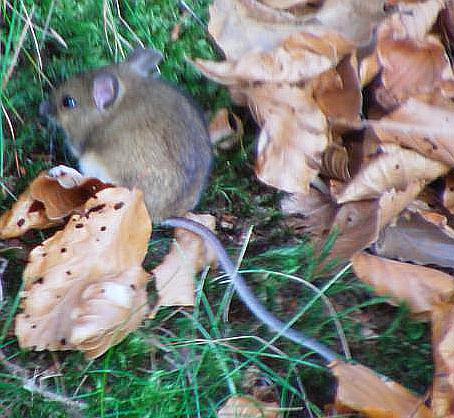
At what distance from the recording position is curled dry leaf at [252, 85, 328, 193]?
2.76 meters

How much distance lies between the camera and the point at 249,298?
2.43 m

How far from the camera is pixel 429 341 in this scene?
2.44 metres

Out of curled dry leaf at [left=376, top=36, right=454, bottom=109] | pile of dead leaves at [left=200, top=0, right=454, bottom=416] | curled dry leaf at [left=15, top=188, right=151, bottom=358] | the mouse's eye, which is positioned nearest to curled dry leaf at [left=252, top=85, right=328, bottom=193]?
pile of dead leaves at [left=200, top=0, right=454, bottom=416]

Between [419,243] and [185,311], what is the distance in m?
0.74

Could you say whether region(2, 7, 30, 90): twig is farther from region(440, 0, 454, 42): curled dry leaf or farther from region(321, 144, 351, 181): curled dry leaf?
region(440, 0, 454, 42): curled dry leaf

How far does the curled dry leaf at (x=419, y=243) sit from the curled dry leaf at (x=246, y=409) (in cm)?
64

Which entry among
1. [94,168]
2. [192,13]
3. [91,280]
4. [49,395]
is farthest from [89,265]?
[192,13]

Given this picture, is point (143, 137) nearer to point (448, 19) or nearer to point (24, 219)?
point (24, 219)

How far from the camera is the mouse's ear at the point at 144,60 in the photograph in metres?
2.86

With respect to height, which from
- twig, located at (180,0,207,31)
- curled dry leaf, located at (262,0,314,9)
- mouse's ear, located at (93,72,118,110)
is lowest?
mouse's ear, located at (93,72,118,110)

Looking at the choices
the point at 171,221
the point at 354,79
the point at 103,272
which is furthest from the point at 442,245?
the point at 103,272

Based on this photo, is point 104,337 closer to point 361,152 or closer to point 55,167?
point 55,167

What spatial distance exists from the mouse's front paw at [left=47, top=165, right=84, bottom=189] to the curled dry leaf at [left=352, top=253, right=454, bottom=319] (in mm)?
844

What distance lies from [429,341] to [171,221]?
0.83 metres
